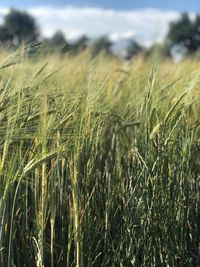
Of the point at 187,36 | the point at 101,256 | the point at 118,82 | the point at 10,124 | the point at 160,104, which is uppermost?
the point at 187,36

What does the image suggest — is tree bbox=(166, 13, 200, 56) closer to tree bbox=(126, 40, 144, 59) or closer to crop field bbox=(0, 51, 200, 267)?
tree bbox=(126, 40, 144, 59)

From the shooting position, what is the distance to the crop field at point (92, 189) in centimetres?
127

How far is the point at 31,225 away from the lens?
1456mm

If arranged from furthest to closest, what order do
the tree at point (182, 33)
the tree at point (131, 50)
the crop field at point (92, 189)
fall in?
the tree at point (182, 33) < the tree at point (131, 50) < the crop field at point (92, 189)

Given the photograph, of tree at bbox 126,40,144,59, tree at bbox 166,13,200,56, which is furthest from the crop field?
tree at bbox 166,13,200,56

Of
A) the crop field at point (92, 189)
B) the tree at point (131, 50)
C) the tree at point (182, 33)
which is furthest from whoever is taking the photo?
the tree at point (182, 33)

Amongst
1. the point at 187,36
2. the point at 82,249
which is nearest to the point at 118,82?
the point at 82,249

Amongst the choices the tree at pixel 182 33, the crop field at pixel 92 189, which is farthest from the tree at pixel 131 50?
the tree at pixel 182 33

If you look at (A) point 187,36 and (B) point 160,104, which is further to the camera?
(A) point 187,36

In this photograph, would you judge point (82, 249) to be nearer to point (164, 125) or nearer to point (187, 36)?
point (164, 125)

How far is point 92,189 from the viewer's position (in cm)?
147

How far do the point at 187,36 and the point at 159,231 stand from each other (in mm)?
29443

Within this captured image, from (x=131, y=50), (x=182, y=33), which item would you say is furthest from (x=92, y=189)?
(x=182, y=33)

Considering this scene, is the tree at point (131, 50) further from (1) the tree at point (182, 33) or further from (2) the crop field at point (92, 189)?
(1) the tree at point (182, 33)
